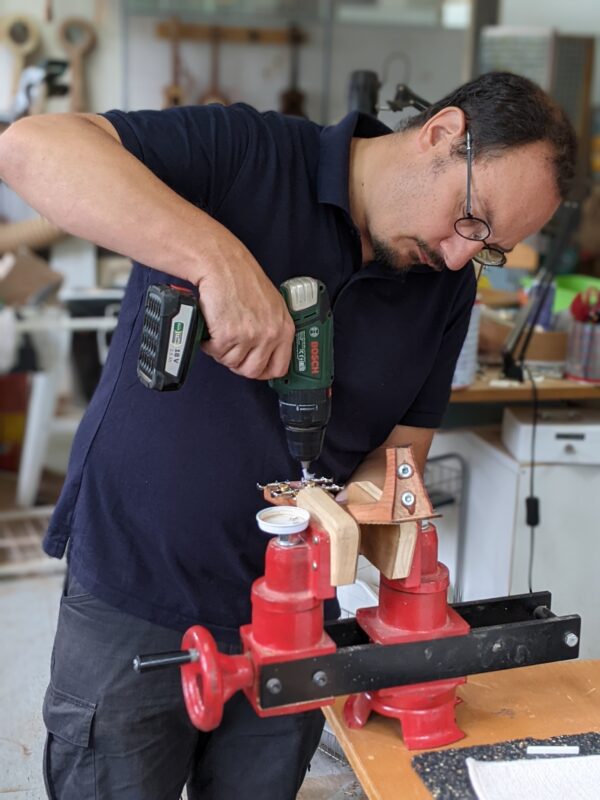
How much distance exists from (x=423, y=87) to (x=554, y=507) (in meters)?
3.81

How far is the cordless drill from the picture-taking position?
1059 millimetres

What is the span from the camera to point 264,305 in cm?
108

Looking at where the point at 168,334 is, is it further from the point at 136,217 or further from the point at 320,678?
the point at 320,678

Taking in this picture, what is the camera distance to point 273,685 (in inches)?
38.1

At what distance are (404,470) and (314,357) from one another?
0.21 meters

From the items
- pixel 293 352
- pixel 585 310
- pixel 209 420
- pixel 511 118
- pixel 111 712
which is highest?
pixel 511 118

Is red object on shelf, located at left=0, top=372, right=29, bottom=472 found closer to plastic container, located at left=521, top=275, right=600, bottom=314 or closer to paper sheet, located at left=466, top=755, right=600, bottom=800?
plastic container, located at left=521, top=275, right=600, bottom=314

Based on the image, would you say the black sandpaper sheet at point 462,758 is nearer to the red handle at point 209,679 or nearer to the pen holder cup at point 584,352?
the red handle at point 209,679

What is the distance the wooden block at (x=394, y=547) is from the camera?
103 cm

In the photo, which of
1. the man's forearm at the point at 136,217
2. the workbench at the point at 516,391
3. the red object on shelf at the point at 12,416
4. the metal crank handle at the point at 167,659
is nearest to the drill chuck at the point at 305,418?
the man's forearm at the point at 136,217

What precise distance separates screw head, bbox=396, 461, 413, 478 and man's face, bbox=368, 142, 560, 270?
1.24 feet

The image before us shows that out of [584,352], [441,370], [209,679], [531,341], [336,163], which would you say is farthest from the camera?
[531,341]

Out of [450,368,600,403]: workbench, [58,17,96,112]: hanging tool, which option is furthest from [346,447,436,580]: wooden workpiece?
[58,17,96,112]: hanging tool

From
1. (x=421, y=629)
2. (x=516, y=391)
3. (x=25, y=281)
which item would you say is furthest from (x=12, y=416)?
(x=421, y=629)
